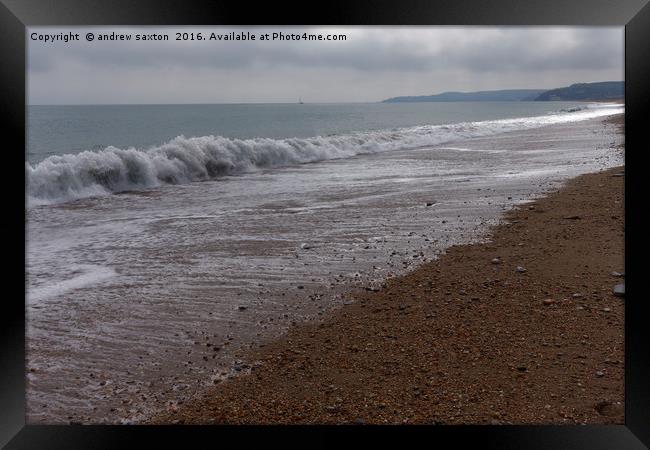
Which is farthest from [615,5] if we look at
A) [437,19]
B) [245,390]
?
[245,390]

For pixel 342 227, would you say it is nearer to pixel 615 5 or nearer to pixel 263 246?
pixel 263 246

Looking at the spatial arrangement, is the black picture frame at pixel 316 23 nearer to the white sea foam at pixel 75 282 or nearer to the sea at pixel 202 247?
the sea at pixel 202 247

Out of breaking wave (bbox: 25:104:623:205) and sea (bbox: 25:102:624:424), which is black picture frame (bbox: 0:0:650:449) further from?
breaking wave (bbox: 25:104:623:205)

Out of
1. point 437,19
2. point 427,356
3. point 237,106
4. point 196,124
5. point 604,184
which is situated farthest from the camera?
point 237,106

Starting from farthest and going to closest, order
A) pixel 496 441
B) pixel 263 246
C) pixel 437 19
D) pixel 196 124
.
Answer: pixel 196 124, pixel 263 246, pixel 437 19, pixel 496 441

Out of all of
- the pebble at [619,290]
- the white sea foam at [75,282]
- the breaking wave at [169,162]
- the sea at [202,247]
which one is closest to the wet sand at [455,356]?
the pebble at [619,290]

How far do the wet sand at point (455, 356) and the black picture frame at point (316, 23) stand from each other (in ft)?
0.28

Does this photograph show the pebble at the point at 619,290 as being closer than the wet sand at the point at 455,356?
No

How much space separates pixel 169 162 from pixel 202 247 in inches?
187

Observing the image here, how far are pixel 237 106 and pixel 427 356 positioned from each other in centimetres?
3789

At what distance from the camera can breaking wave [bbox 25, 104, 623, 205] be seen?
7.36 m

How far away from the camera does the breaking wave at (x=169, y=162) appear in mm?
7363

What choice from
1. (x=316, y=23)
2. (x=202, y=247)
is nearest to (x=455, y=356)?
(x=316, y=23)

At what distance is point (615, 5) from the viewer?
248 centimetres
